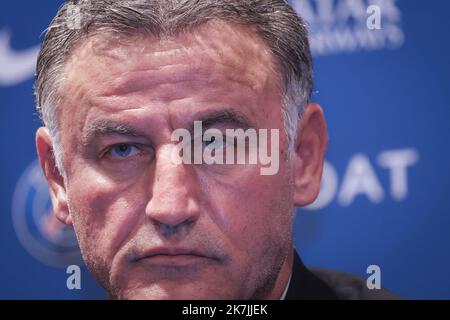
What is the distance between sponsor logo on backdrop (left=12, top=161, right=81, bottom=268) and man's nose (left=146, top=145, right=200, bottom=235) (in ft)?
2.06

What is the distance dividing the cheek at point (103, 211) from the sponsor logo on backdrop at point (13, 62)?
0.53 meters

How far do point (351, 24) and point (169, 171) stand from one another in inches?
29.6

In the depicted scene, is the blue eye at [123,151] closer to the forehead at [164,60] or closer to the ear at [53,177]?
the forehead at [164,60]

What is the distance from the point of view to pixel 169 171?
43.8 inches

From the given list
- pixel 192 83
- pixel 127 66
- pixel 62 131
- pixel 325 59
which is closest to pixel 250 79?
pixel 192 83

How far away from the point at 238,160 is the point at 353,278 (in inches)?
22.8

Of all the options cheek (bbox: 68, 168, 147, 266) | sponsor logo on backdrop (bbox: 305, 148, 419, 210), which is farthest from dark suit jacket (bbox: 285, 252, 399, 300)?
cheek (bbox: 68, 168, 147, 266)

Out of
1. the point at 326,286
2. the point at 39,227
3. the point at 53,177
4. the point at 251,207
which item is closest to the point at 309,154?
the point at 251,207

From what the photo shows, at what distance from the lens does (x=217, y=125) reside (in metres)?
1.17

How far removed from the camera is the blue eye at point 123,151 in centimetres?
118

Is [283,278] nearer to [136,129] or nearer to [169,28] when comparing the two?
[136,129]
